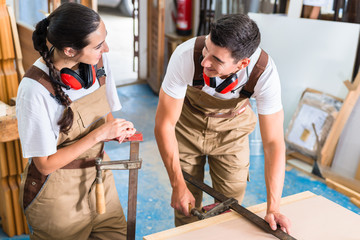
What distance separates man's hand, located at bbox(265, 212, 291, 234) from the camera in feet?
5.07

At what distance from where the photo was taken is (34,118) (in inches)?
56.3

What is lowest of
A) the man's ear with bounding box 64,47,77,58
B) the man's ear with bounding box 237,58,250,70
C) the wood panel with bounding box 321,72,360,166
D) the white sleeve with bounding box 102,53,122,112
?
Answer: the wood panel with bounding box 321,72,360,166

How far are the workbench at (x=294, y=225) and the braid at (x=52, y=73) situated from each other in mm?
576

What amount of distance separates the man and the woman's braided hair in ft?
1.56

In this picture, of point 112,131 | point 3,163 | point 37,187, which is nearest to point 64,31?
point 112,131

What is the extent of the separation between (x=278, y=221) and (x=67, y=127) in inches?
38.6

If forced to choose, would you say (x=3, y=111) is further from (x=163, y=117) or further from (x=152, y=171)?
(x=152, y=171)

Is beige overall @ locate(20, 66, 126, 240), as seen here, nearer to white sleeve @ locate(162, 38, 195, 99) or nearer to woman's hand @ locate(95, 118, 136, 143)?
woman's hand @ locate(95, 118, 136, 143)

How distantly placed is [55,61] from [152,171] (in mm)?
2195

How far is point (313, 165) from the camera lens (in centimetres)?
371

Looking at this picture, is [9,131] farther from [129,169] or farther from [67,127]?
[129,169]

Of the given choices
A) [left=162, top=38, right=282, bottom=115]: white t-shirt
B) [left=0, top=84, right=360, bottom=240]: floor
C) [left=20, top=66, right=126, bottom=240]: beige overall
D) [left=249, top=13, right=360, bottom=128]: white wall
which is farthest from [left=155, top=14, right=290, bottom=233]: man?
[left=249, top=13, right=360, bottom=128]: white wall

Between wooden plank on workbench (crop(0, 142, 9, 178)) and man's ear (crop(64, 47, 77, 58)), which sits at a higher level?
man's ear (crop(64, 47, 77, 58))

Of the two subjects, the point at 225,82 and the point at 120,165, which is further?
the point at 225,82
